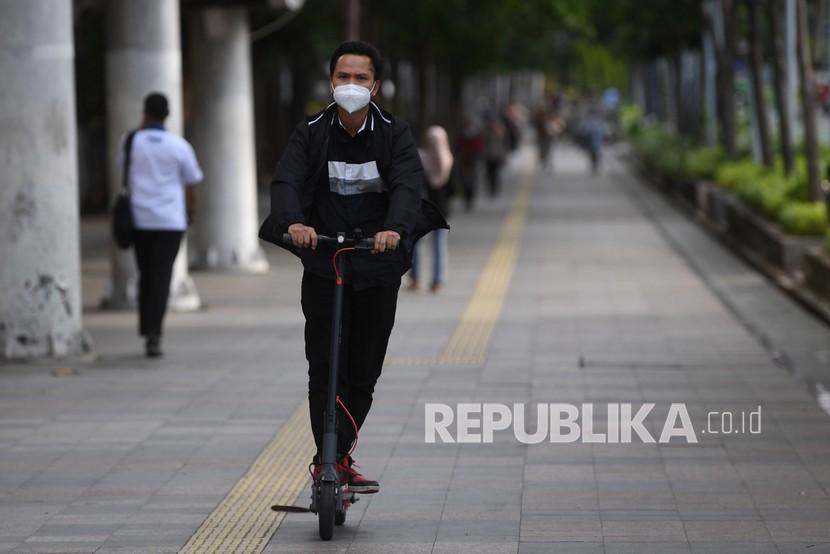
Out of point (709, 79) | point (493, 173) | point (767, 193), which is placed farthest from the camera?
point (493, 173)

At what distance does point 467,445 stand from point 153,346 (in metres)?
4.10

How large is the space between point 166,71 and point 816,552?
10.1 metres

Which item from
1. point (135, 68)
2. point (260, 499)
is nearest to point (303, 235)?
point (260, 499)

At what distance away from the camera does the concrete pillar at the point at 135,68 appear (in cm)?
1560

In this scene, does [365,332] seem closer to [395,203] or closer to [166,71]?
[395,203]

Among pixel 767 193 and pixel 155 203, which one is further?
pixel 767 193

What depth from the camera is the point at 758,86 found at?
2648 centimetres

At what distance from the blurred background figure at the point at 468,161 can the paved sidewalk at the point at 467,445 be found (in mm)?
15021

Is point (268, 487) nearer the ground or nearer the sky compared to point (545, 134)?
nearer the ground

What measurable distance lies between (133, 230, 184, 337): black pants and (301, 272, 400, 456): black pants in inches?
215

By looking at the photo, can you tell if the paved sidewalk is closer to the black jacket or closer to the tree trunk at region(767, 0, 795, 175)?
the black jacket

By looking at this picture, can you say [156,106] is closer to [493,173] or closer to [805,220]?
[805,220]

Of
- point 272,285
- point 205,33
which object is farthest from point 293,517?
point 205,33

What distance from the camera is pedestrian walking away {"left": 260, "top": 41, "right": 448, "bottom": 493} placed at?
6.72 metres
